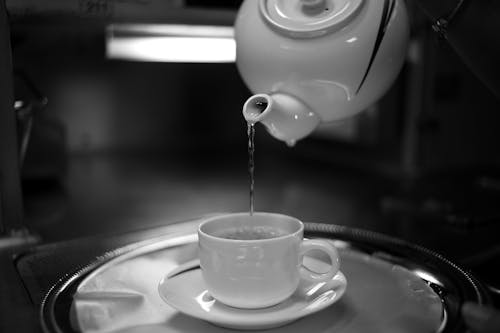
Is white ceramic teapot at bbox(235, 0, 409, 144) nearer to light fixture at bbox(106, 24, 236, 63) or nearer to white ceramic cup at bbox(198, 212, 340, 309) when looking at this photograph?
white ceramic cup at bbox(198, 212, 340, 309)

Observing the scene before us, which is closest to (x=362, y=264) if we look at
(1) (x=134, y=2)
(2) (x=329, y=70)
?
(2) (x=329, y=70)

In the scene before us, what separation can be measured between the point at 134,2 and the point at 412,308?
1.78 feet

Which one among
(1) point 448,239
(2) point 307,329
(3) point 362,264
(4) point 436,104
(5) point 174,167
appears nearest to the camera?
(2) point 307,329

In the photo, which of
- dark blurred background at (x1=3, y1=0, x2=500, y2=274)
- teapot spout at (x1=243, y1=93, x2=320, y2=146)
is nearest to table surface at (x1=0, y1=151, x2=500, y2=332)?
dark blurred background at (x1=3, y1=0, x2=500, y2=274)

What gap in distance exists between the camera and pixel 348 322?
1.40ft

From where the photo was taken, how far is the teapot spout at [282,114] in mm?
496

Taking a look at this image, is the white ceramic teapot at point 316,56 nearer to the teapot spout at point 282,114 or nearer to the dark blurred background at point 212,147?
the teapot spout at point 282,114

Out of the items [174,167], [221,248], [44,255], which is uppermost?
[221,248]

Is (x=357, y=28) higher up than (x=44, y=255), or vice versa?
(x=357, y=28)

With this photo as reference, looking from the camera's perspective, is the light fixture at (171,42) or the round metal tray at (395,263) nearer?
the round metal tray at (395,263)

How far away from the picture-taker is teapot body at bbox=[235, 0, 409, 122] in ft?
1.65

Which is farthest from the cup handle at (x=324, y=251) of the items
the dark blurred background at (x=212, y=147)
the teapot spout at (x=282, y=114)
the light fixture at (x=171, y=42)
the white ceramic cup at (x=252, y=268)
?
the light fixture at (x=171, y=42)

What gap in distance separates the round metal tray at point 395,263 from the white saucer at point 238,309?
0.09 m

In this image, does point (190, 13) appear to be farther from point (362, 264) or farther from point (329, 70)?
point (362, 264)
